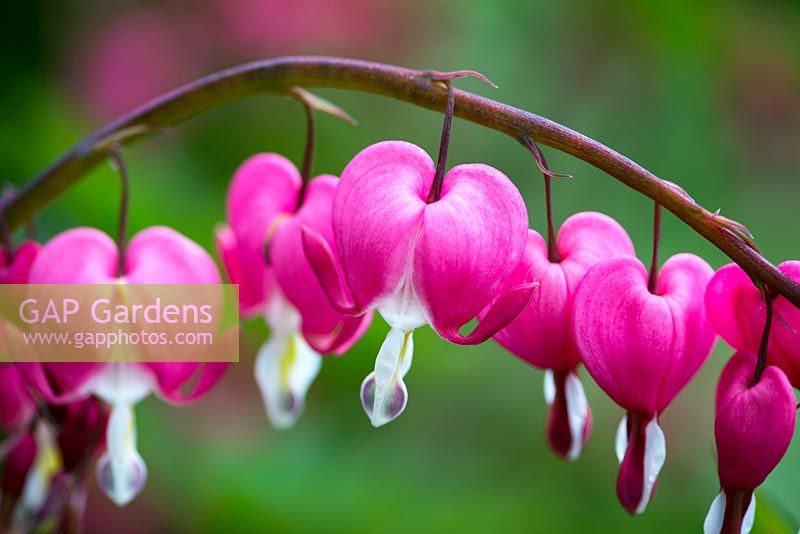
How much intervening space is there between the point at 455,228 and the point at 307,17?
2.61m

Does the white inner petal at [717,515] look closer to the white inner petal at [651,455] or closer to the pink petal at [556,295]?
the white inner petal at [651,455]

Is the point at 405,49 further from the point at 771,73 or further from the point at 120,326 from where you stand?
the point at 120,326

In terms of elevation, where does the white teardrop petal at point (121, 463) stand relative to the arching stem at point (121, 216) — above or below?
below

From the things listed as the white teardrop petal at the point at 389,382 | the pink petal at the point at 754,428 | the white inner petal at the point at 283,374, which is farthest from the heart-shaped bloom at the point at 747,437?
the white inner petal at the point at 283,374

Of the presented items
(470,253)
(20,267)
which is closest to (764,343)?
(470,253)

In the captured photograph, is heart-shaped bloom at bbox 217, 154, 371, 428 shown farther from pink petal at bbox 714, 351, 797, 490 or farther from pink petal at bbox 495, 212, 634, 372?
pink petal at bbox 714, 351, 797, 490

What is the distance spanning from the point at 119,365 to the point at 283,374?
21 centimetres

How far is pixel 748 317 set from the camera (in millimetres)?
816

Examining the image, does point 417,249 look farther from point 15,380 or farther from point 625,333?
point 15,380

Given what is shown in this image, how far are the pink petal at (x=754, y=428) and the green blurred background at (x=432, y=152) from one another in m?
0.23

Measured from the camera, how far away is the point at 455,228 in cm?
77

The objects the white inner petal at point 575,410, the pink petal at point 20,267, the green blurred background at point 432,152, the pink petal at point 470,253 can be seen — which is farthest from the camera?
the green blurred background at point 432,152

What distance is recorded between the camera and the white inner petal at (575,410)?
0.92 m

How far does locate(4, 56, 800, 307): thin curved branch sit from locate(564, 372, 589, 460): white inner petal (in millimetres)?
202
